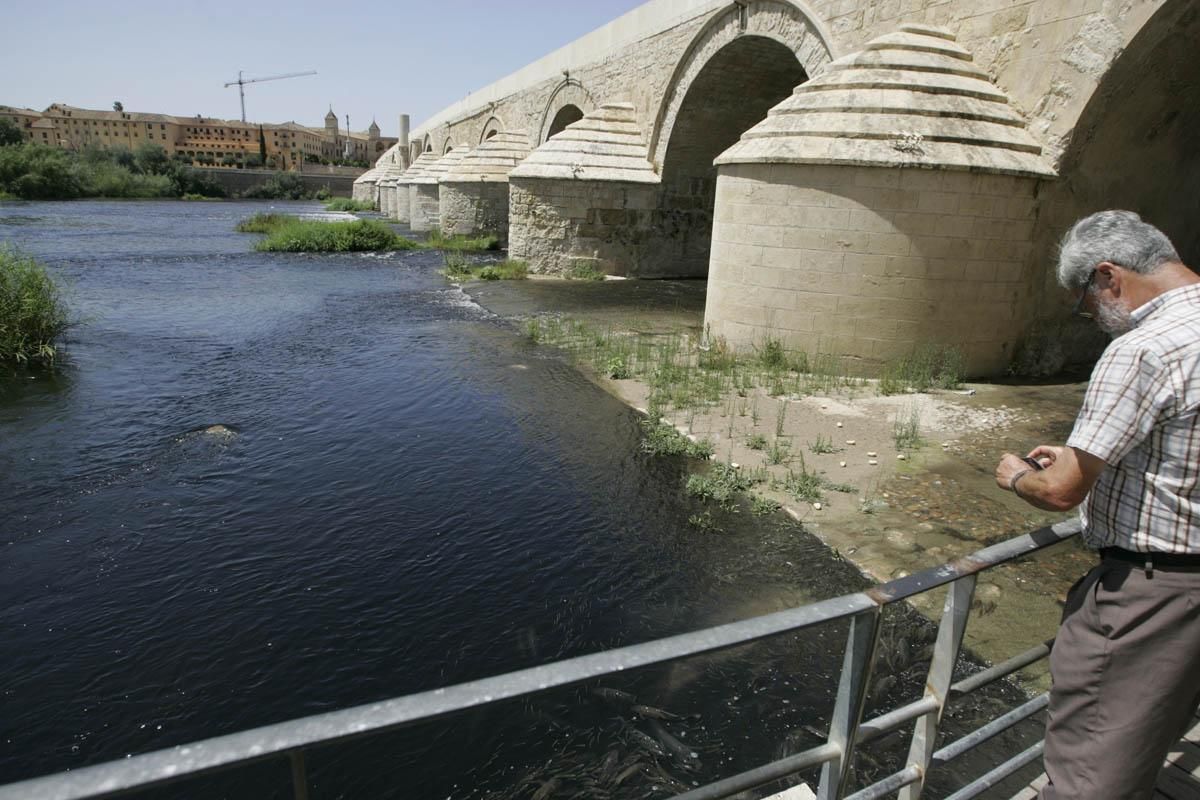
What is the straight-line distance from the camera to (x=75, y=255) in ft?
63.0

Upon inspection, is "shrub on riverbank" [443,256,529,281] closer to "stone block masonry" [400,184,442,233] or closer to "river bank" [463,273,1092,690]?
"river bank" [463,273,1092,690]

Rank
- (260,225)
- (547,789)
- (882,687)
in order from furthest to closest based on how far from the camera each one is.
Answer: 1. (260,225)
2. (882,687)
3. (547,789)

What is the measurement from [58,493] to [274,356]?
4.37 metres

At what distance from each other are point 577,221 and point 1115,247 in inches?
642

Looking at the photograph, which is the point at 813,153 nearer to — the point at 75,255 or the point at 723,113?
the point at 723,113

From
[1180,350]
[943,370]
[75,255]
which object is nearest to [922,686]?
[1180,350]

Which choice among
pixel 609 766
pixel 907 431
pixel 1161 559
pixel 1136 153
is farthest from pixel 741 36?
pixel 1161 559

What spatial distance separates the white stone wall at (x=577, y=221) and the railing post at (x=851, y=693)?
54.5 ft

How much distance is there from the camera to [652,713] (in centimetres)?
323

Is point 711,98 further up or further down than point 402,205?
further up

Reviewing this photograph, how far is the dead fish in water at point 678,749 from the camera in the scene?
2959 millimetres

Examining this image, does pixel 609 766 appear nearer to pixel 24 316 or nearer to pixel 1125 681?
pixel 1125 681

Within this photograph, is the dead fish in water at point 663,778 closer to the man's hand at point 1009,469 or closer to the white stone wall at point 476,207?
the man's hand at point 1009,469

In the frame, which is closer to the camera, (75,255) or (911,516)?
(911,516)
